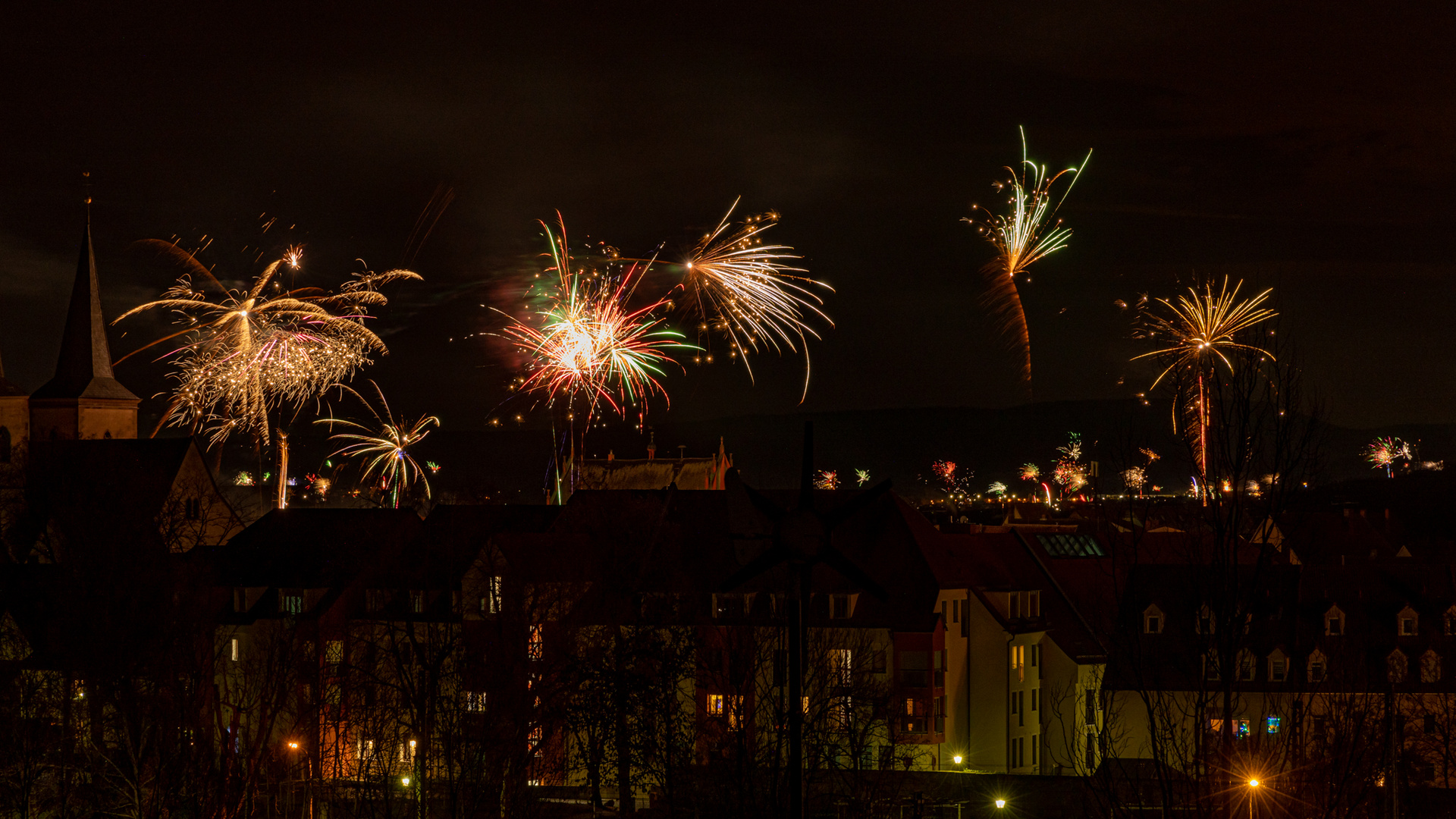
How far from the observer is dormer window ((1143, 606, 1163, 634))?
67.9 meters

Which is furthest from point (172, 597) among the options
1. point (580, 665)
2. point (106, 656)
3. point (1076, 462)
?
point (1076, 462)

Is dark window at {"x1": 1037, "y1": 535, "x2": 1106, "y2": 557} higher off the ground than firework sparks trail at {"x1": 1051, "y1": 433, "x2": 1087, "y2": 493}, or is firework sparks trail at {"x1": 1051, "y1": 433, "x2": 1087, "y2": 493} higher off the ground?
firework sparks trail at {"x1": 1051, "y1": 433, "x2": 1087, "y2": 493}

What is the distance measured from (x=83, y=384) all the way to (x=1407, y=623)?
303 ft

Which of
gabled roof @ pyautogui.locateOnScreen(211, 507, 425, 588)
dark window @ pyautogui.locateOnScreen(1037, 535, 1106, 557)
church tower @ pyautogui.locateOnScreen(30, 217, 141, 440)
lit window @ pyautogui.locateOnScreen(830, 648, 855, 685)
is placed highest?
church tower @ pyautogui.locateOnScreen(30, 217, 141, 440)

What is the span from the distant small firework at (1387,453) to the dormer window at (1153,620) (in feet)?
452

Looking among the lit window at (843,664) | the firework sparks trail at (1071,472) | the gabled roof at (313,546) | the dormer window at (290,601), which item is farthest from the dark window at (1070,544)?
the firework sparks trail at (1071,472)

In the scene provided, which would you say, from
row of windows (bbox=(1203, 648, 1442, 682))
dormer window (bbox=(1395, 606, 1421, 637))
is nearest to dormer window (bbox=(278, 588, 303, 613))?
row of windows (bbox=(1203, 648, 1442, 682))

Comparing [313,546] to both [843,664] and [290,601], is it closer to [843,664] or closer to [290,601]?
[290,601]

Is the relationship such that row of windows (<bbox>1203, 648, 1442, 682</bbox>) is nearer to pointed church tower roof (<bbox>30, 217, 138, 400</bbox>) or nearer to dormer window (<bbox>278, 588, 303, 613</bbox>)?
dormer window (<bbox>278, 588, 303, 613</bbox>)

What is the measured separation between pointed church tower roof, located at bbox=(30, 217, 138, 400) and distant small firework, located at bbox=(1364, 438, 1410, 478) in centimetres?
15557

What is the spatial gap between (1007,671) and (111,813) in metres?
39.3

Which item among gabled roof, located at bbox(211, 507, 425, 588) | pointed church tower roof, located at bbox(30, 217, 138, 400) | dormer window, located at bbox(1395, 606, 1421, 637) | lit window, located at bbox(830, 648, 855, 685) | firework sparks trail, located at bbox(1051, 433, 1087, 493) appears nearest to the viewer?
lit window, located at bbox(830, 648, 855, 685)

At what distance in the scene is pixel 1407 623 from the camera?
211 ft

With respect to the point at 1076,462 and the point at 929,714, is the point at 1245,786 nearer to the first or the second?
the point at 929,714
